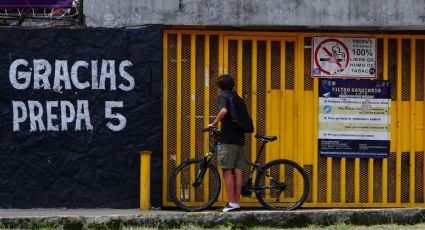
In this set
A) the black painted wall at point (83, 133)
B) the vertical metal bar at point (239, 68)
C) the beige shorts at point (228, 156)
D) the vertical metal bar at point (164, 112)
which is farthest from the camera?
the vertical metal bar at point (239, 68)

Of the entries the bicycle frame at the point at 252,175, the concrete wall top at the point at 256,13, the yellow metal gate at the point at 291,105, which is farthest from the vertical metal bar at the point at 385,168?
the bicycle frame at the point at 252,175

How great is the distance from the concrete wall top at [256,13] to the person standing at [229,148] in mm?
1032

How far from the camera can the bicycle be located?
10.4 meters

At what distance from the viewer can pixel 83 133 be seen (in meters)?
10.7

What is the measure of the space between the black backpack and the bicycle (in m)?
0.41

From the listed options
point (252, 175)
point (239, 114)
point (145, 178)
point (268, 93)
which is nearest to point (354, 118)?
point (268, 93)

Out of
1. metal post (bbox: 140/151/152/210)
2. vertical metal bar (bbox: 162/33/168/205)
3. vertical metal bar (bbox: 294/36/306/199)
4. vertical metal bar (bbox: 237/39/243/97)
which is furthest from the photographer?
vertical metal bar (bbox: 294/36/306/199)

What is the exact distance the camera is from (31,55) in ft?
35.0

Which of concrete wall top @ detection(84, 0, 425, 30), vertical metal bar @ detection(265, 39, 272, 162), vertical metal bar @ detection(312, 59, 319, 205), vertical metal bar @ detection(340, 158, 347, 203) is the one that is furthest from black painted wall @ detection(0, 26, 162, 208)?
vertical metal bar @ detection(340, 158, 347, 203)

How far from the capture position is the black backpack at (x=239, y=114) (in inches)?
391

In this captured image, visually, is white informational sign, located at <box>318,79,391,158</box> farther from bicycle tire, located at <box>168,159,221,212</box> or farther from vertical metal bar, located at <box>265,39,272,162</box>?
bicycle tire, located at <box>168,159,221,212</box>

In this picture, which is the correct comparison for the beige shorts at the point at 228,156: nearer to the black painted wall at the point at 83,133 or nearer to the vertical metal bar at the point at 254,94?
the vertical metal bar at the point at 254,94

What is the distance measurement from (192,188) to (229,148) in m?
1.08

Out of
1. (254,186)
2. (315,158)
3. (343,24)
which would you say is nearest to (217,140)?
(254,186)
